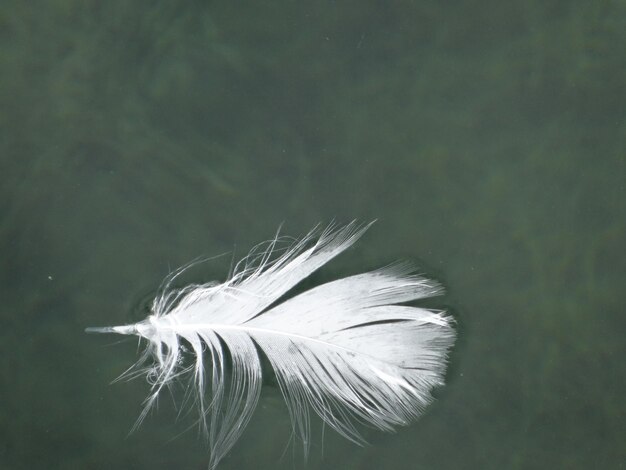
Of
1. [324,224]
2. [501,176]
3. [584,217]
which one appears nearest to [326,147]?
[324,224]

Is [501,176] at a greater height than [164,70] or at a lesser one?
→ lesser

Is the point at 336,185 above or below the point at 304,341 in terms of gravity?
above

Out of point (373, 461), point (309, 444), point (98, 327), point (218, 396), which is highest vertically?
point (98, 327)

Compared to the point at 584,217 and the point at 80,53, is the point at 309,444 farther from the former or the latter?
the point at 80,53
